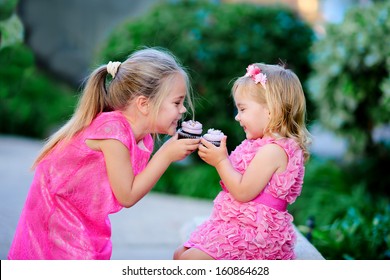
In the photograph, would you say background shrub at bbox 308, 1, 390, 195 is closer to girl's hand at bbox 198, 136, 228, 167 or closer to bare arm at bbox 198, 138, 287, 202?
bare arm at bbox 198, 138, 287, 202

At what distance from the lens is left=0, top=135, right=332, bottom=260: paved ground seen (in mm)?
4805

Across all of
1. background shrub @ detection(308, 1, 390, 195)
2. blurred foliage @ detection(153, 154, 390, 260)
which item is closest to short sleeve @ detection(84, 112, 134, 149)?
blurred foliage @ detection(153, 154, 390, 260)

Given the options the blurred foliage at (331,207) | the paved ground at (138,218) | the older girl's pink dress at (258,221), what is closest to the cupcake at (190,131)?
the older girl's pink dress at (258,221)

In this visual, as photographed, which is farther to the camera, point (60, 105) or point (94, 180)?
point (60, 105)

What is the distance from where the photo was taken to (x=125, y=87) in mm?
3178

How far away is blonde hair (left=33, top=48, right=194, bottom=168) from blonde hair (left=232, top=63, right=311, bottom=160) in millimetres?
326

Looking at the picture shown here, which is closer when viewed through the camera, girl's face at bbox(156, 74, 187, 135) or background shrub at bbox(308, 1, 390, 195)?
girl's face at bbox(156, 74, 187, 135)

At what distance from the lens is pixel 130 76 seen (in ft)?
10.4

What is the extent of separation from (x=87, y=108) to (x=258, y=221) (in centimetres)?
91

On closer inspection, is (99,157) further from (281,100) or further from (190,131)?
(281,100)

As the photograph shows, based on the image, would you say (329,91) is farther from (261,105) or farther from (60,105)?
(60,105)

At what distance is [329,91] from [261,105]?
11.1 ft

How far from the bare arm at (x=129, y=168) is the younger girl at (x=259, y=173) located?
138 millimetres
